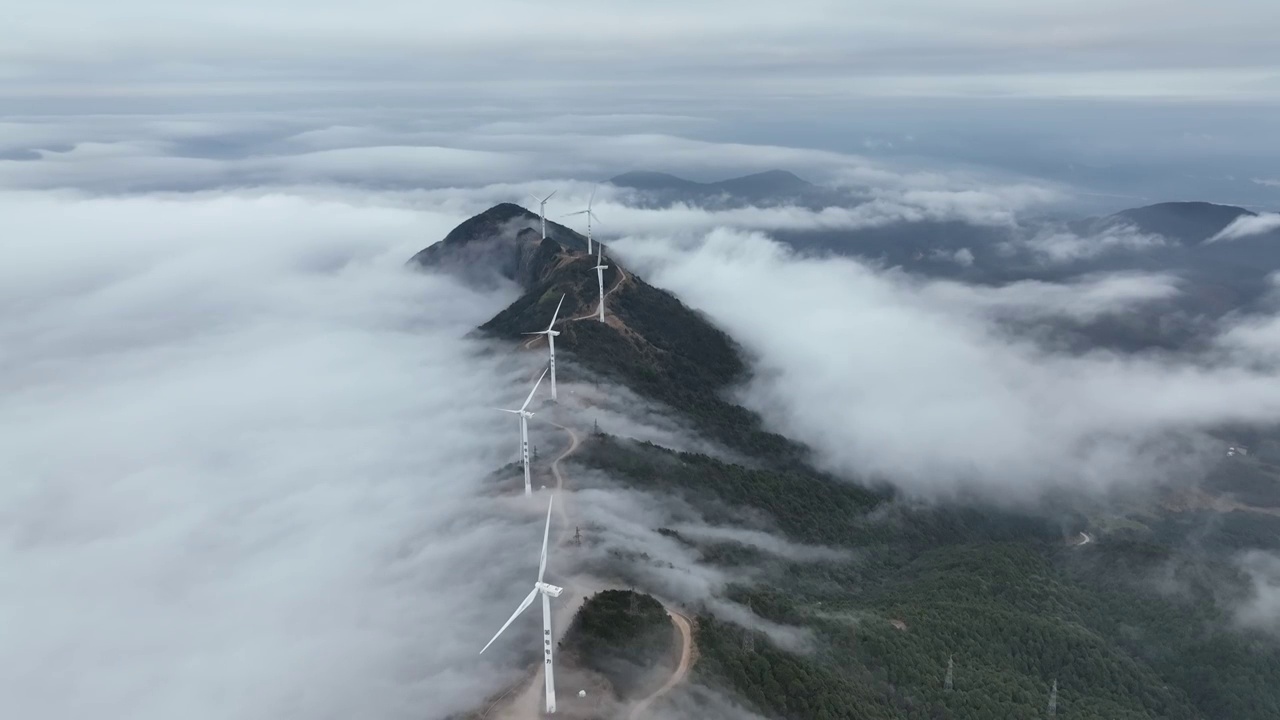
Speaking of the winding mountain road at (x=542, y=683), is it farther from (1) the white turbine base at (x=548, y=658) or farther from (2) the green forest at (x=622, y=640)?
(1) the white turbine base at (x=548, y=658)

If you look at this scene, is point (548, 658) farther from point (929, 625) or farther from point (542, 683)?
point (929, 625)

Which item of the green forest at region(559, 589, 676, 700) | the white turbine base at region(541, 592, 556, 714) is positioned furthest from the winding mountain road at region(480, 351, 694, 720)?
the white turbine base at region(541, 592, 556, 714)

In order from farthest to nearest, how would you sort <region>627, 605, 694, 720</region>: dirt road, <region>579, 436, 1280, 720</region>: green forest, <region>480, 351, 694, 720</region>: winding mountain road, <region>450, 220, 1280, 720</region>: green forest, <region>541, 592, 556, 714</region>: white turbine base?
<region>579, 436, 1280, 720</region>: green forest
<region>450, 220, 1280, 720</region>: green forest
<region>627, 605, 694, 720</region>: dirt road
<region>480, 351, 694, 720</region>: winding mountain road
<region>541, 592, 556, 714</region>: white turbine base

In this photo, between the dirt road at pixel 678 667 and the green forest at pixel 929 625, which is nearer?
the dirt road at pixel 678 667

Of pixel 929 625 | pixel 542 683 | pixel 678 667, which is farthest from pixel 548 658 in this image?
pixel 929 625

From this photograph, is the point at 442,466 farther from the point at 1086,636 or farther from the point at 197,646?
the point at 1086,636

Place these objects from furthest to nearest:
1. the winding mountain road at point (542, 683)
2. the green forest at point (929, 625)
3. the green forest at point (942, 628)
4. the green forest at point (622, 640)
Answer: the green forest at point (942, 628), the green forest at point (929, 625), the green forest at point (622, 640), the winding mountain road at point (542, 683)

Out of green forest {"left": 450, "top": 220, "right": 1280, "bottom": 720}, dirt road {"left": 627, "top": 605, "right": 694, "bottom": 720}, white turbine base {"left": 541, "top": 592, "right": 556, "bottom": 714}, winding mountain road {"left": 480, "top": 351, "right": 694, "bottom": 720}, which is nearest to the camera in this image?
white turbine base {"left": 541, "top": 592, "right": 556, "bottom": 714}

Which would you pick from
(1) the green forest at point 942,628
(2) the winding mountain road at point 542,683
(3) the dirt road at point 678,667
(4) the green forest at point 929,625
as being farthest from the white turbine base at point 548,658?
(1) the green forest at point 942,628

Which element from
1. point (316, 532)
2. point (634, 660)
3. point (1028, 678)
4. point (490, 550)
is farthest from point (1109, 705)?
point (316, 532)

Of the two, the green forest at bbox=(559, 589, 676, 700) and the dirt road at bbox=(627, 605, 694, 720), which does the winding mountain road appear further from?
the green forest at bbox=(559, 589, 676, 700)

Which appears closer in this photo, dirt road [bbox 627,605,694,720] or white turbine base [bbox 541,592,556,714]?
white turbine base [bbox 541,592,556,714]
